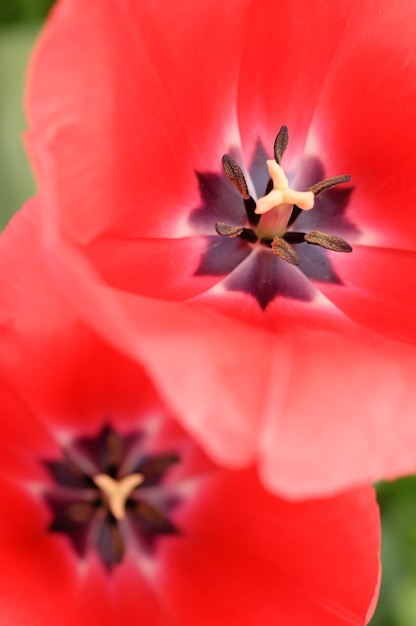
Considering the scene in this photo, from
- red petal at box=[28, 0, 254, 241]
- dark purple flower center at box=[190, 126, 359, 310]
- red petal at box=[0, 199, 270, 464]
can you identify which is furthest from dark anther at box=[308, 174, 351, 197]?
red petal at box=[0, 199, 270, 464]

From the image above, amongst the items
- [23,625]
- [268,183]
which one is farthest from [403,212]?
[23,625]

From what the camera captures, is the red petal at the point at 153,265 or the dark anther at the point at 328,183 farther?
the dark anther at the point at 328,183

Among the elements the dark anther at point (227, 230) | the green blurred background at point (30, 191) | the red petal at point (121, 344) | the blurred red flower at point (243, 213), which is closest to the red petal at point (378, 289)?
the blurred red flower at point (243, 213)

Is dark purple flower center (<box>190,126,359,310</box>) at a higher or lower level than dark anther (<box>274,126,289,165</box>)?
lower

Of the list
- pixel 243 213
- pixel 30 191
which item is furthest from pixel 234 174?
pixel 30 191

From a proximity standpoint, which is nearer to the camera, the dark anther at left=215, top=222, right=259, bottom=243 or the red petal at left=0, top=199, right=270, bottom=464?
the red petal at left=0, top=199, right=270, bottom=464

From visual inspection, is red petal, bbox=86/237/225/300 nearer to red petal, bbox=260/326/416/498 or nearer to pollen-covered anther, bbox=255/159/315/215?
pollen-covered anther, bbox=255/159/315/215

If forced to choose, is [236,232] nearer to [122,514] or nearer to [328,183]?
[328,183]

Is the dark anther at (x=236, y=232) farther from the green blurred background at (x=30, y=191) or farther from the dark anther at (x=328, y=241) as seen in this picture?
the green blurred background at (x=30, y=191)

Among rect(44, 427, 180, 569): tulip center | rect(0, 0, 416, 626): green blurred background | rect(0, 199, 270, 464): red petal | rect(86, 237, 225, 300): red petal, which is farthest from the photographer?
rect(0, 0, 416, 626): green blurred background
